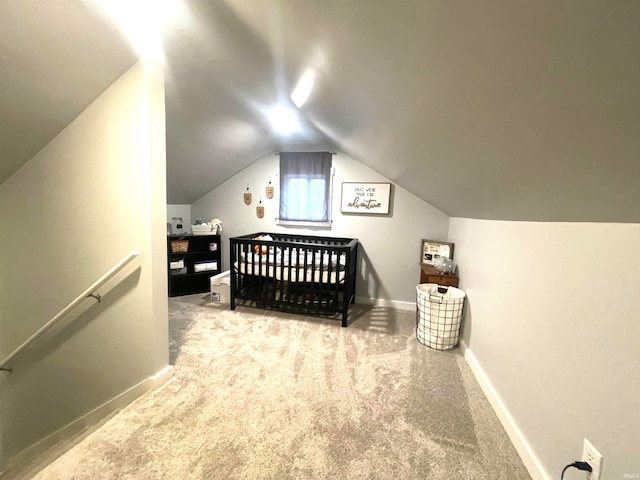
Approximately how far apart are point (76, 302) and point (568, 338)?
2503 mm

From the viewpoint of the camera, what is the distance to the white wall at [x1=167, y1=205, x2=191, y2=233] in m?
3.49

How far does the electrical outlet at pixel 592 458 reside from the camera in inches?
31.5

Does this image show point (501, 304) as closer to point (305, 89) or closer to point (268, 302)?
point (305, 89)

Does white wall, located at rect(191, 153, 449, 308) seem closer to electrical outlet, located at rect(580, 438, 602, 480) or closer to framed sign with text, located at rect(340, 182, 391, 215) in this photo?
framed sign with text, located at rect(340, 182, 391, 215)

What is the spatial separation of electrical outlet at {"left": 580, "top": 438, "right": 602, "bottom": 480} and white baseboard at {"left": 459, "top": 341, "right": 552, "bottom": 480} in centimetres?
27

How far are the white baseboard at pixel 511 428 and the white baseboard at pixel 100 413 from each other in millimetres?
2006

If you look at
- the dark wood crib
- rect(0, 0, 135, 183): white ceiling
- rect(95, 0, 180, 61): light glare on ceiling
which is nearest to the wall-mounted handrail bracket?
rect(0, 0, 135, 183): white ceiling

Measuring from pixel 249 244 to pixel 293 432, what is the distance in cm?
189

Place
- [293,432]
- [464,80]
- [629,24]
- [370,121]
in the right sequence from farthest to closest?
1. [370,121]
2. [293,432]
3. [464,80]
4. [629,24]

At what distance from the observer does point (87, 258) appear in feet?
5.18

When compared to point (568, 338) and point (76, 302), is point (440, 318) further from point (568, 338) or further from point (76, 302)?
point (76, 302)

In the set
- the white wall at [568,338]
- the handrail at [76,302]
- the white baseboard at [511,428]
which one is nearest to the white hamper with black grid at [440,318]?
the white baseboard at [511,428]

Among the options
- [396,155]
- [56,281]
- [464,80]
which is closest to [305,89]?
[396,155]

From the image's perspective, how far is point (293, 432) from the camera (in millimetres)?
1276
